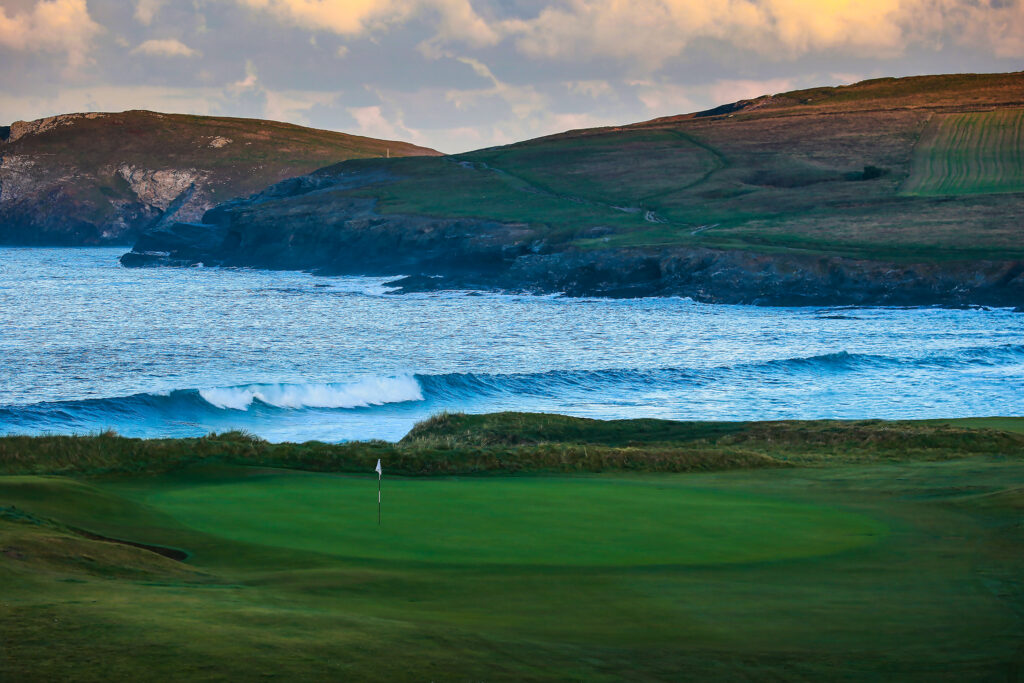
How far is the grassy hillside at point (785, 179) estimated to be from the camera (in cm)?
10562

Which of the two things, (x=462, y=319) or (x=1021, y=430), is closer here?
(x=1021, y=430)

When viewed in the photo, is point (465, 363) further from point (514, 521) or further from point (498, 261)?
point (498, 261)

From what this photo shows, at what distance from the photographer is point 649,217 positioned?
415 ft

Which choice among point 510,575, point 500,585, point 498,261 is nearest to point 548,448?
point 510,575

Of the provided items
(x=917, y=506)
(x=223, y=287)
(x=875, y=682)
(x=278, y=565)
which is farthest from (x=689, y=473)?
(x=223, y=287)

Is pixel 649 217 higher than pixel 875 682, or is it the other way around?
pixel 649 217

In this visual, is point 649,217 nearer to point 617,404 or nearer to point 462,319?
point 462,319

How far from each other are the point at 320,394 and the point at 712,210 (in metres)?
87.1

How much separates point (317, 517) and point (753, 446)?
56.4 ft

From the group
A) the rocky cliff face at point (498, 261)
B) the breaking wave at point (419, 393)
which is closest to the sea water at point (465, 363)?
the breaking wave at point (419, 393)

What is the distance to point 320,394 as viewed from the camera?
155 ft

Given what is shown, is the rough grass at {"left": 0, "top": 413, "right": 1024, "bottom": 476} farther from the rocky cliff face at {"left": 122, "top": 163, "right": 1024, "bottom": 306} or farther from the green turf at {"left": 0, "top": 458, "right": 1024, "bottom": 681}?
the rocky cliff face at {"left": 122, "top": 163, "right": 1024, "bottom": 306}

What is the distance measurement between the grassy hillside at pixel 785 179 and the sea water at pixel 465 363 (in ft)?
65.3

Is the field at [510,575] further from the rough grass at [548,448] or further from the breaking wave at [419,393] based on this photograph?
the breaking wave at [419,393]
